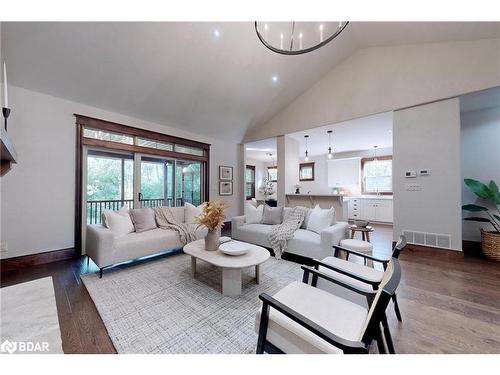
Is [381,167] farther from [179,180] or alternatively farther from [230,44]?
[179,180]

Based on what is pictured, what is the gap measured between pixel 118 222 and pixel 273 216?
8.65ft

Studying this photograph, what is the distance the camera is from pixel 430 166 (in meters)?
3.22

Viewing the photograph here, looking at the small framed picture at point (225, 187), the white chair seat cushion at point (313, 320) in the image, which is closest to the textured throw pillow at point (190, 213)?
the small framed picture at point (225, 187)

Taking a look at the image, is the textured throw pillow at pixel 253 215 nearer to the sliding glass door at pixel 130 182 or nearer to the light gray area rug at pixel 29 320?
the sliding glass door at pixel 130 182

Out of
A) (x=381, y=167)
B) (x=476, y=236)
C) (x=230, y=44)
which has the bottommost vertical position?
(x=476, y=236)

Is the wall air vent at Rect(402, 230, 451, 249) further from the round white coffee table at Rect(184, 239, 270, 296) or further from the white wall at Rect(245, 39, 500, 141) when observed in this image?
the round white coffee table at Rect(184, 239, 270, 296)

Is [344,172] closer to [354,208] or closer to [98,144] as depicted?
[354,208]

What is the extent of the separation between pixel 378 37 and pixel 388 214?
15.7 feet

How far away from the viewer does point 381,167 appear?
6.54 metres

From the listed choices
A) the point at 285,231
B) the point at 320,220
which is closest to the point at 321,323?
the point at 285,231

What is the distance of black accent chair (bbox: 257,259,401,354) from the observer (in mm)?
806
